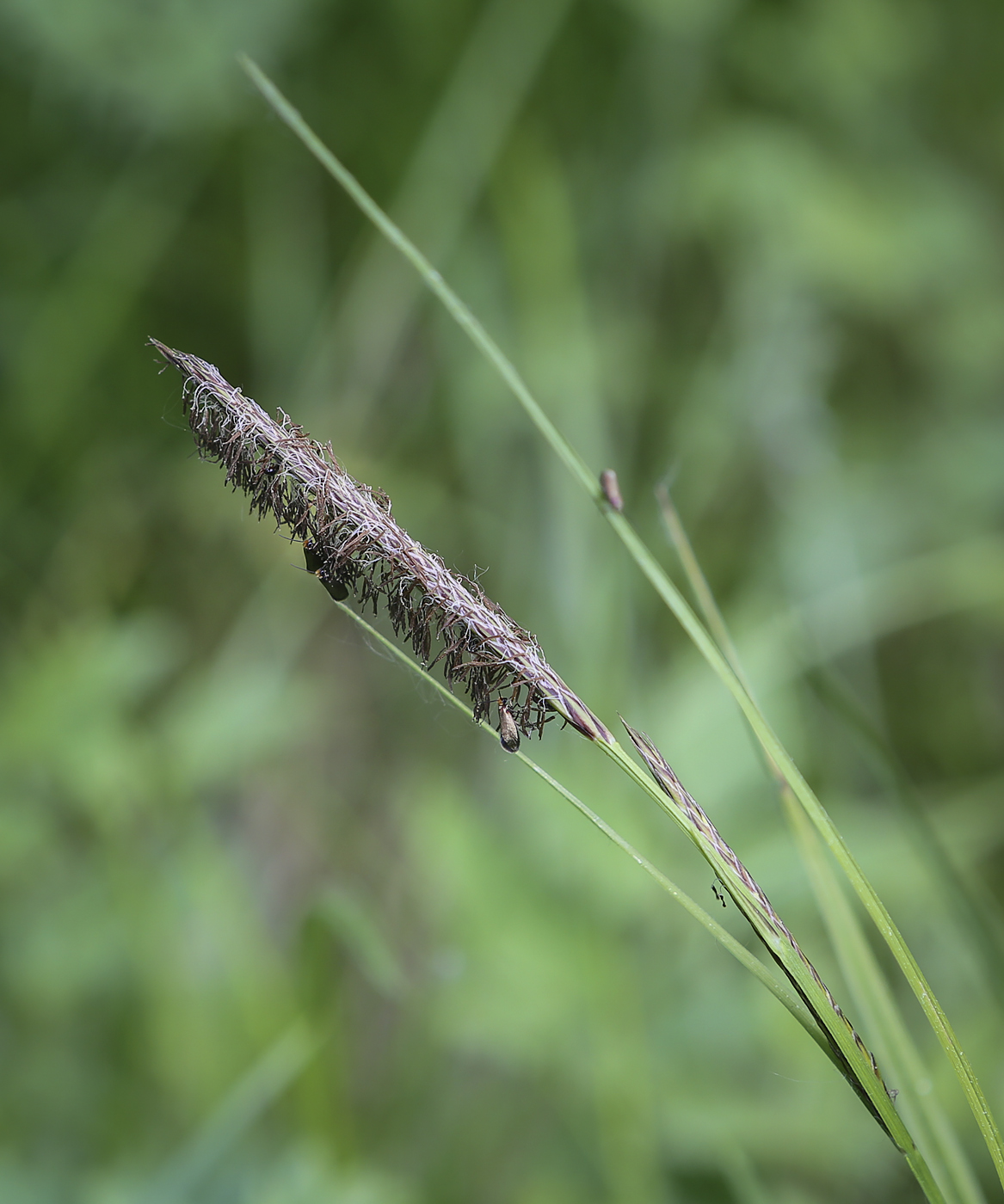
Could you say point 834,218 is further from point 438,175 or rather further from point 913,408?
point 438,175

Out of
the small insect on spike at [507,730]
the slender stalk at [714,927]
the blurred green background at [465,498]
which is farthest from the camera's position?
the blurred green background at [465,498]

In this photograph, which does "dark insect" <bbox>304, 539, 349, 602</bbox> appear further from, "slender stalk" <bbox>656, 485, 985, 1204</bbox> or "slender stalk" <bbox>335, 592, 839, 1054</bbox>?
"slender stalk" <bbox>656, 485, 985, 1204</bbox>

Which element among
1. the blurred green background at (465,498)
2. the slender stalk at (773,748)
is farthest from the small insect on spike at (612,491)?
the blurred green background at (465,498)

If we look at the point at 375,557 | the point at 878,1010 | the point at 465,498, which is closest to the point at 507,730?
the point at 375,557

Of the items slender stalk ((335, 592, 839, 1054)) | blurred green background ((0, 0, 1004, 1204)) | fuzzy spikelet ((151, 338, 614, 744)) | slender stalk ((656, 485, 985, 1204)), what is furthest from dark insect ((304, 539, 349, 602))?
blurred green background ((0, 0, 1004, 1204))

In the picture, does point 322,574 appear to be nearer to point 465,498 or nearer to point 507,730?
point 507,730

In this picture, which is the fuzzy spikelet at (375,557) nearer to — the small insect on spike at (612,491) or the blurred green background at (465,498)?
the small insect on spike at (612,491)
